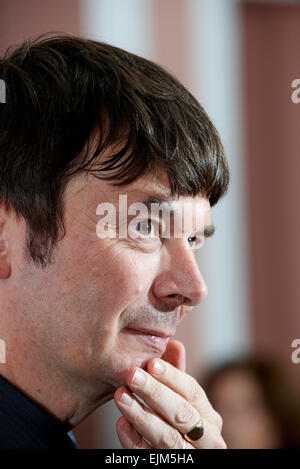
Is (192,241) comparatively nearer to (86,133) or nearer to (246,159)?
(86,133)

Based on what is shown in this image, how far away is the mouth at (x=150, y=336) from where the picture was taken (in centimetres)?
95

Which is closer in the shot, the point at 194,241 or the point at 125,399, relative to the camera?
the point at 125,399

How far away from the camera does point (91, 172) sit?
92 centimetres

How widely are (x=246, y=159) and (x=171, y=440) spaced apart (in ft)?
8.40

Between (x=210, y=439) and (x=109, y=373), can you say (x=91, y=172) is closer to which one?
(x=109, y=373)

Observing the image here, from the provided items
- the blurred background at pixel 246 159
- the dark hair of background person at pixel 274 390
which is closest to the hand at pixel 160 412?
the dark hair of background person at pixel 274 390

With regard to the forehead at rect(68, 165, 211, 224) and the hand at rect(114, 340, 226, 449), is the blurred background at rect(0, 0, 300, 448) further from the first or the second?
the forehead at rect(68, 165, 211, 224)

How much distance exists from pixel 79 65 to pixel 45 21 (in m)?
1.94

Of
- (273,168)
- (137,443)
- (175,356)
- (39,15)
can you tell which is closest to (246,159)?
(273,168)

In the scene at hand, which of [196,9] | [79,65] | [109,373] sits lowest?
[109,373]

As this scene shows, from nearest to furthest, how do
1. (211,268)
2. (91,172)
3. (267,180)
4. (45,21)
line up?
1. (91,172)
2. (45,21)
3. (211,268)
4. (267,180)

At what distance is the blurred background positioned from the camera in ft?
10.4

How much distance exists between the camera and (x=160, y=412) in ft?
3.13
